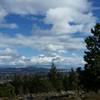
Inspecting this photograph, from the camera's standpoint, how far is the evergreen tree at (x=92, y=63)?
196ft

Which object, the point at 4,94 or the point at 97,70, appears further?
the point at 4,94

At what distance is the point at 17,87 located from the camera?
486 feet

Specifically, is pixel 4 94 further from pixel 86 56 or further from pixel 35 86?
pixel 86 56

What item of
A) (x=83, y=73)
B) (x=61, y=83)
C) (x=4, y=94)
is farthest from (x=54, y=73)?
(x=83, y=73)

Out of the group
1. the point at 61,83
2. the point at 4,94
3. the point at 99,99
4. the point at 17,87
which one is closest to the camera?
the point at 99,99

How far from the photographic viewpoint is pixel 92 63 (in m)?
59.8

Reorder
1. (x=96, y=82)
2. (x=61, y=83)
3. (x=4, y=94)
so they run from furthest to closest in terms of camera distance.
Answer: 1. (x=61, y=83)
2. (x=4, y=94)
3. (x=96, y=82)

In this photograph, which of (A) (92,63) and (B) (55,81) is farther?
(B) (55,81)

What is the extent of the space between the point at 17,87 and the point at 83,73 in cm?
8997

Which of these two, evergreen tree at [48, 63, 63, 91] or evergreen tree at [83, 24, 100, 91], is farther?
evergreen tree at [48, 63, 63, 91]

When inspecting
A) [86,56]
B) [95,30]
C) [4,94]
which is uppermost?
[95,30]

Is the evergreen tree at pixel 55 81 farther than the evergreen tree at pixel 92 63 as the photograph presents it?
Yes

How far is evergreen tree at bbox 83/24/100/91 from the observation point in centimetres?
5962

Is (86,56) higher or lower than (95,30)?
lower
